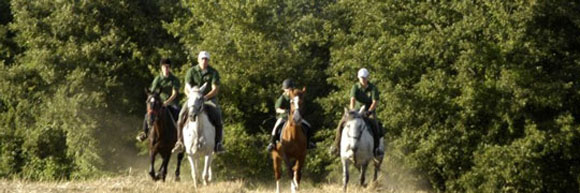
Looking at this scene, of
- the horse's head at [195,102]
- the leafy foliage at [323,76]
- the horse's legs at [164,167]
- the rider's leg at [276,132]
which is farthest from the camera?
the leafy foliage at [323,76]

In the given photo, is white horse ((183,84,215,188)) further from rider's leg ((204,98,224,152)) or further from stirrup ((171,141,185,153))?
stirrup ((171,141,185,153))

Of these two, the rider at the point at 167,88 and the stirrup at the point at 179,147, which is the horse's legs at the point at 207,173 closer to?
the stirrup at the point at 179,147

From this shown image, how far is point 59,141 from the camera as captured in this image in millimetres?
44906

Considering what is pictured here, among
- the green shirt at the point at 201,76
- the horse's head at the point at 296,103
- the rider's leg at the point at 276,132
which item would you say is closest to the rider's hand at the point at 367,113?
the rider's leg at the point at 276,132

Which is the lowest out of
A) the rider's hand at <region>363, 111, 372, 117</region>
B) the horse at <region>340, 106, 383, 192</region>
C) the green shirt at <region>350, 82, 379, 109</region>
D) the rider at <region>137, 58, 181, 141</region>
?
the horse at <region>340, 106, 383, 192</region>

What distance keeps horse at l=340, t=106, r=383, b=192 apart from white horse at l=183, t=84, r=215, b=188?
2.80m

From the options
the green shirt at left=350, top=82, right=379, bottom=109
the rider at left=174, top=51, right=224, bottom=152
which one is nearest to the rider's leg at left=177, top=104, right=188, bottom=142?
the rider at left=174, top=51, right=224, bottom=152

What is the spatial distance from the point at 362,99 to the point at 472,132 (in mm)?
14283

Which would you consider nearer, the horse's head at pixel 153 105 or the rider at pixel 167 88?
the horse's head at pixel 153 105

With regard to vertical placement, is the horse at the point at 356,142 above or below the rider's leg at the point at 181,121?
below

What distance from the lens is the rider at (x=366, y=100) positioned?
2208 cm

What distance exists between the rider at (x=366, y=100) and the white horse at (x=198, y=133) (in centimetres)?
312

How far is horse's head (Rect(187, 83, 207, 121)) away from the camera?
19.9 meters

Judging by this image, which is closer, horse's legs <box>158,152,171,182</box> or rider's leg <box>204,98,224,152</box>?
rider's leg <box>204,98,224,152</box>
